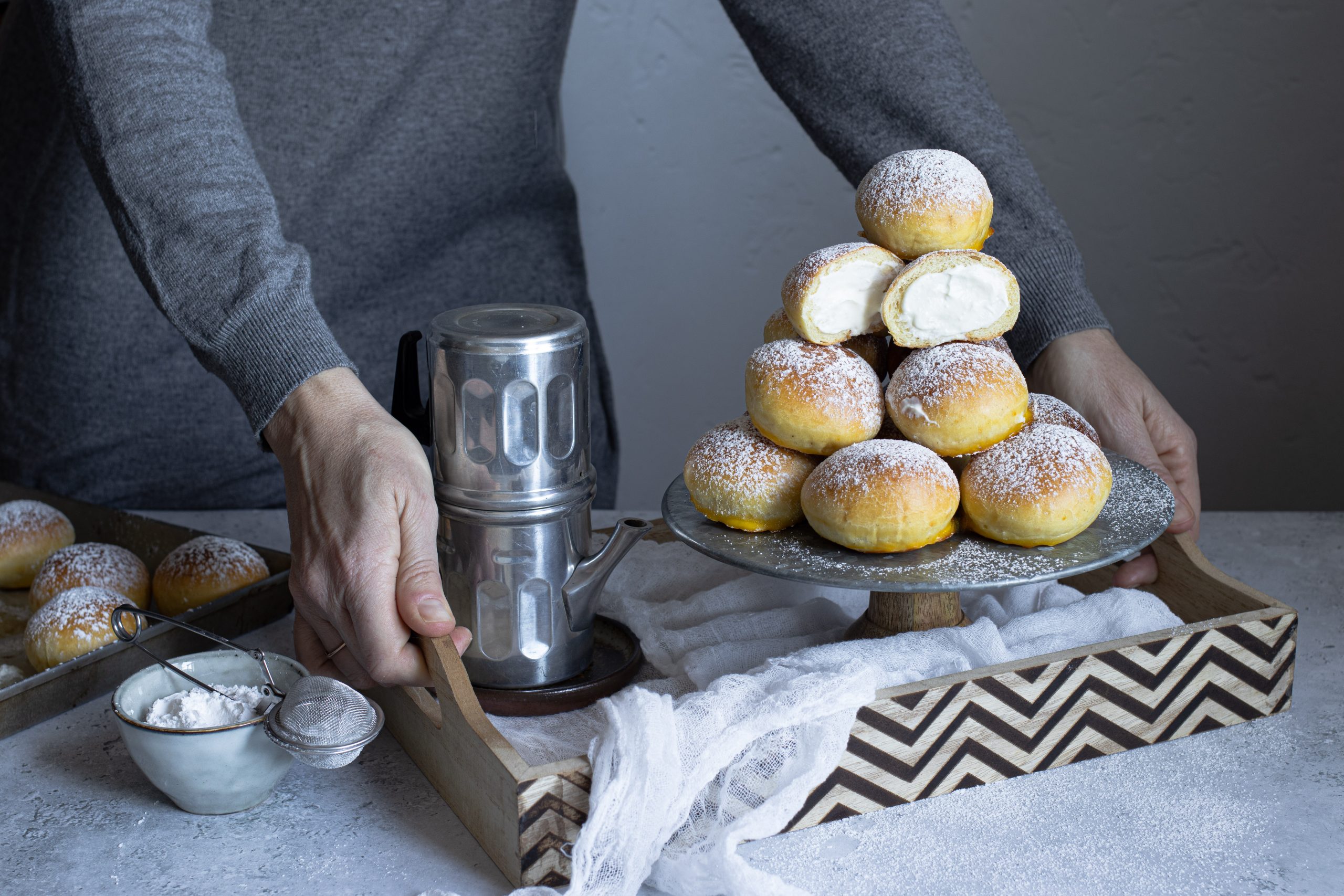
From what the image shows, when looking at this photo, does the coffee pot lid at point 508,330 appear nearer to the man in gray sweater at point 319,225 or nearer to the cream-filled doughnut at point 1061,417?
the man in gray sweater at point 319,225

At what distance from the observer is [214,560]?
3.36ft

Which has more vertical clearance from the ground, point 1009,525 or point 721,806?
point 1009,525

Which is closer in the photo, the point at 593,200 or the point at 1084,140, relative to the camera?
the point at 1084,140

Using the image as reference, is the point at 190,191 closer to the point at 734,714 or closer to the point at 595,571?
the point at 595,571

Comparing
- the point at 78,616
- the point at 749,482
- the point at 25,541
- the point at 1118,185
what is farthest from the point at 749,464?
the point at 1118,185

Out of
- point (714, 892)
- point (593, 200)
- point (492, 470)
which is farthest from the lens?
point (593, 200)

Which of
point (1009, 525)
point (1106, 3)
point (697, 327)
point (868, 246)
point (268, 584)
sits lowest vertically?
point (697, 327)

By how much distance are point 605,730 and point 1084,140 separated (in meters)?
1.97

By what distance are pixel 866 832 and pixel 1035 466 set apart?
10.0 inches

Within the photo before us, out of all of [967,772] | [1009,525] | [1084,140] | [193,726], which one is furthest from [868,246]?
[1084,140]

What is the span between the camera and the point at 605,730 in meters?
0.68

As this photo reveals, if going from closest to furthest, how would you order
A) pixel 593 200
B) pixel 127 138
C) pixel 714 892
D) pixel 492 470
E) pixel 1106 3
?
1. pixel 714 892
2. pixel 492 470
3. pixel 127 138
4. pixel 1106 3
5. pixel 593 200

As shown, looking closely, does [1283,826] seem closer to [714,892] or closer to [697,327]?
[714,892]

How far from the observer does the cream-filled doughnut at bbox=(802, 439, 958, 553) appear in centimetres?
71
